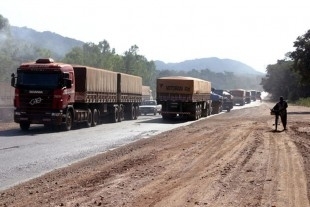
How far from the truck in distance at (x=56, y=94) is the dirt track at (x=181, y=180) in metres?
8.46

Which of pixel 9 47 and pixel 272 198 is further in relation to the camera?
pixel 9 47

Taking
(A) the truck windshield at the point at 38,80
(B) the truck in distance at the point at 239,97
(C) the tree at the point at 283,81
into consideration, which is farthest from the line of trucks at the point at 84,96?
(C) the tree at the point at 283,81

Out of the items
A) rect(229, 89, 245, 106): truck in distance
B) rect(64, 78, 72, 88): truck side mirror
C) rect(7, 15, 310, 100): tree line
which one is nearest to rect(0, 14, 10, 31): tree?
rect(7, 15, 310, 100): tree line

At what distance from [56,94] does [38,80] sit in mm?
1114

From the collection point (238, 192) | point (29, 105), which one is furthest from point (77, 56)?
point (238, 192)

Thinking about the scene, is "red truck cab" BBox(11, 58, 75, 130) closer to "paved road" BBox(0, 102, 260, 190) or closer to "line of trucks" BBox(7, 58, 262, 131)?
"line of trucks" BBox(7, 58, 262, 131)

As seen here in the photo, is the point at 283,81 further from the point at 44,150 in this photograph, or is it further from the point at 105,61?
the point at 44,150

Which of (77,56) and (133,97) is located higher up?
→ (77,56)

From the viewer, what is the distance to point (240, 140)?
1998 centimetres

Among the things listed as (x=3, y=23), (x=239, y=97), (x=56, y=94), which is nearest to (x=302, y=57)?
(x=239, y=97)

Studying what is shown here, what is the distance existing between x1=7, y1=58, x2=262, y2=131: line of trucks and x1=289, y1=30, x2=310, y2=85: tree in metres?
13.9

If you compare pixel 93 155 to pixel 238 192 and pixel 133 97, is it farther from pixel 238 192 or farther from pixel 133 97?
pixel 133 97

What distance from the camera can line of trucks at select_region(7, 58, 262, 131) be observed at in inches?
990

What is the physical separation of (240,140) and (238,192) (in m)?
10.8
